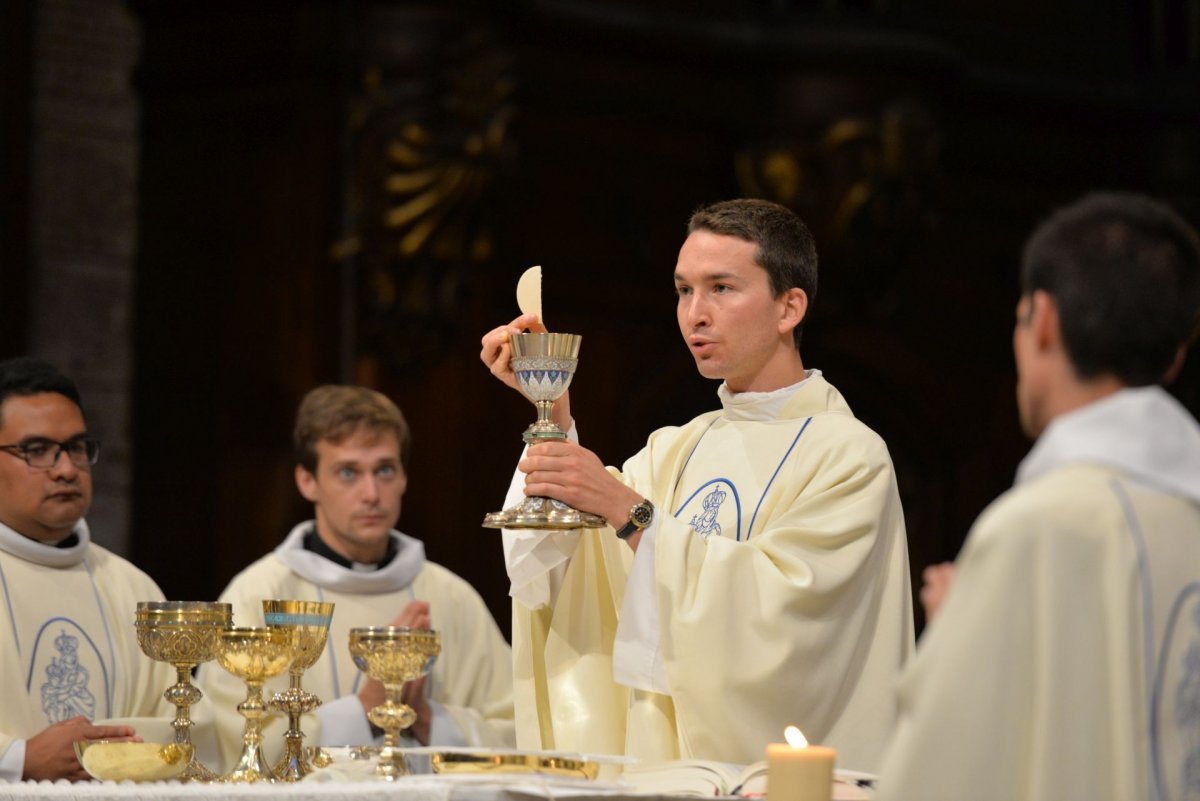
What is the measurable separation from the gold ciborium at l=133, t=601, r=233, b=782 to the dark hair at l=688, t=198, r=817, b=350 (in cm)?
143

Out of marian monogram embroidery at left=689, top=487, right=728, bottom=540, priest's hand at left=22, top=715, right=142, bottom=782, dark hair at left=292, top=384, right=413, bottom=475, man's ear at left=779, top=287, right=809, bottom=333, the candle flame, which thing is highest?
man's ear at left=779, top=287, right=809, bottom=333

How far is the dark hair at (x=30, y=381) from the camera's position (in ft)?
17.7

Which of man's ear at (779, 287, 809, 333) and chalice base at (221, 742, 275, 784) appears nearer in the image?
chalice base at (221, 742, 275, 784)

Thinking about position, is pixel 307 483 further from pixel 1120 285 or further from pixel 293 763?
pixel 1120 285

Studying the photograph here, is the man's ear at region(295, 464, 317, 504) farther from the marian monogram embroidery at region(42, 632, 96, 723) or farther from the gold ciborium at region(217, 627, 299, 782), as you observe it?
the gold ciborium at region(217, 627, 299, 782)

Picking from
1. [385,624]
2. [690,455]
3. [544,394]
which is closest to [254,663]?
[544,394]

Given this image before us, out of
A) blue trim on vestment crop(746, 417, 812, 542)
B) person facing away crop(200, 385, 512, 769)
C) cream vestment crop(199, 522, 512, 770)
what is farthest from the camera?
person facing away crop(200, 385, 512, 769)

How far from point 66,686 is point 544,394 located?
1885 mm

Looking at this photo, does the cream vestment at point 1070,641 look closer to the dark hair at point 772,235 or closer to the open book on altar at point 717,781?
the open book on altar at point 717,781

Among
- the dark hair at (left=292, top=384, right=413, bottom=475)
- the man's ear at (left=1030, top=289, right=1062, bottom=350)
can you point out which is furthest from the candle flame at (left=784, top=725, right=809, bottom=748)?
the dark hair at (left=292, top=384, right=413, bottom=475)

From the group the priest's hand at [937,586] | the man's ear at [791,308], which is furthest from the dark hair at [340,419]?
the priest's hand at [937,586]

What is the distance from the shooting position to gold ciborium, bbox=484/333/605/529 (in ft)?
13.1

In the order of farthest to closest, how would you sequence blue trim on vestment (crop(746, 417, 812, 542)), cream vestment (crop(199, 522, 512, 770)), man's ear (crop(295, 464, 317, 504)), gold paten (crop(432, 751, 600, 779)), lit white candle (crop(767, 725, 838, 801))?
man's ear (crop(295, 464, 317, 504)), cream vestment (crop(199, 522, 512, 770)), blue trim on vestment (crop(746, 417, 812, 542)), gold paten (crop(432, 751, 600, 779)), lit white candle (crop(767, 725, 838, 801))

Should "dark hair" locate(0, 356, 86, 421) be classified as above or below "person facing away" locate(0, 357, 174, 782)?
above
